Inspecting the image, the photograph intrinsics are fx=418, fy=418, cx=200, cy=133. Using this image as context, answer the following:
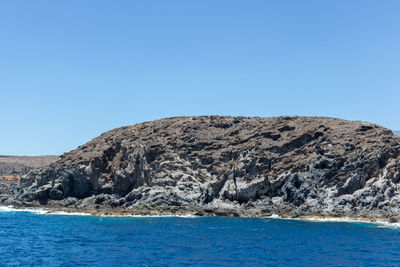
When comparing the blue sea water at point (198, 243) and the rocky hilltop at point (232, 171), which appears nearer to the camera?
the blue sea water at point (198, 243)

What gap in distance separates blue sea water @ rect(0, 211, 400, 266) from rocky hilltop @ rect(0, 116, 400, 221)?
47.3ft

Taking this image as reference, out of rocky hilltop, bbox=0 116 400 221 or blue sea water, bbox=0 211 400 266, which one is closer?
blue sea water, bbox=0 211 400 266

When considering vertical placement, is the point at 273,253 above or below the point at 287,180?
below

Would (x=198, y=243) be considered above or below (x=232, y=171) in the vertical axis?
below

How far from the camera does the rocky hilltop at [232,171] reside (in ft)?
268

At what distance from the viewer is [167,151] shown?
106 meters

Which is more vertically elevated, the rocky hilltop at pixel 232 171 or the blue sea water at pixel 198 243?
the rocky hilltop at pixel 232 171

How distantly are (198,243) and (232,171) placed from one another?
157 feet

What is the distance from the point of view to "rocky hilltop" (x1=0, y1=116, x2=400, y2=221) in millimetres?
81750

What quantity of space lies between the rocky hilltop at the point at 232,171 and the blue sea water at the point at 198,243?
47.3 feet

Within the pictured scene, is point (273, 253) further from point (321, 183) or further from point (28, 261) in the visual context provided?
point (321, 183)

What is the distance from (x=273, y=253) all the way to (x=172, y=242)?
1284 cm

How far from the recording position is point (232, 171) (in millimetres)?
96188

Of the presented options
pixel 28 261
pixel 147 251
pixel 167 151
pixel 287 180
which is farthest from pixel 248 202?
pixel 28 261
